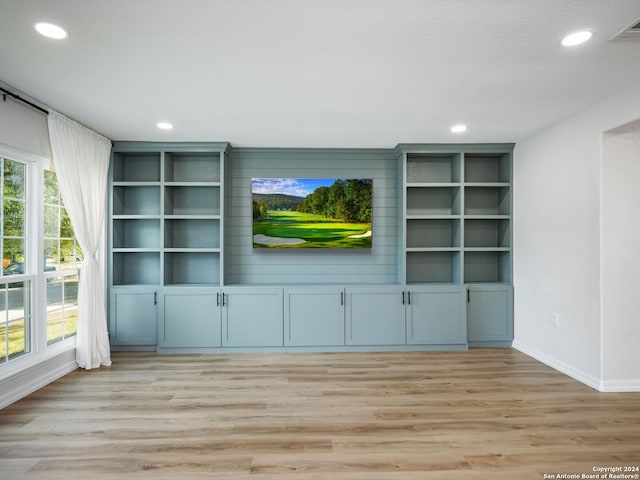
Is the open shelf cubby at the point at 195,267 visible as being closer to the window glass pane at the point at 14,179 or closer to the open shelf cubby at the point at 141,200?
the open shelf cubby at the point at 141,200

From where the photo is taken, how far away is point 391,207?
16.4 feet

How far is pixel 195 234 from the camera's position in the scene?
492 cm

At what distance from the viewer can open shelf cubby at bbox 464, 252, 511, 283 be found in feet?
16.4

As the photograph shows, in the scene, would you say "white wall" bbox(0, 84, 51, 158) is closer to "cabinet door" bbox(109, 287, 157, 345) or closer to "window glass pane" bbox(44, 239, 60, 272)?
"window glass pane" bbox(44, 239, 60, 272)

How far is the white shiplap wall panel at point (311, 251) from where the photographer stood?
16.1ft

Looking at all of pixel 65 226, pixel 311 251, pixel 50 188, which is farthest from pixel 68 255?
pixel 311 251

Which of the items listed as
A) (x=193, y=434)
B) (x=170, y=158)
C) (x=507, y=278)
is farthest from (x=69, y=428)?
(x=507, y=278)

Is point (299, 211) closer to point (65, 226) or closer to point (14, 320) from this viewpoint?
point (65, 226)

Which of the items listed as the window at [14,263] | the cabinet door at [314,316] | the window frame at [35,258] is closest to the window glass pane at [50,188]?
the window frame at [35,258]

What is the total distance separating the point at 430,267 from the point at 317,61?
324 cm

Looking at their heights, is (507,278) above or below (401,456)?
above

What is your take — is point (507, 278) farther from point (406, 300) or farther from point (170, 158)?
point (170, 158)

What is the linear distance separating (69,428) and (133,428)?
0.45 m

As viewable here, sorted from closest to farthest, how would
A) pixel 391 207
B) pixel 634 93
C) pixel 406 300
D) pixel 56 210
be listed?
pixel 634 93 < pixel 56 210 < pixel 406 300 < pixel 391 207
